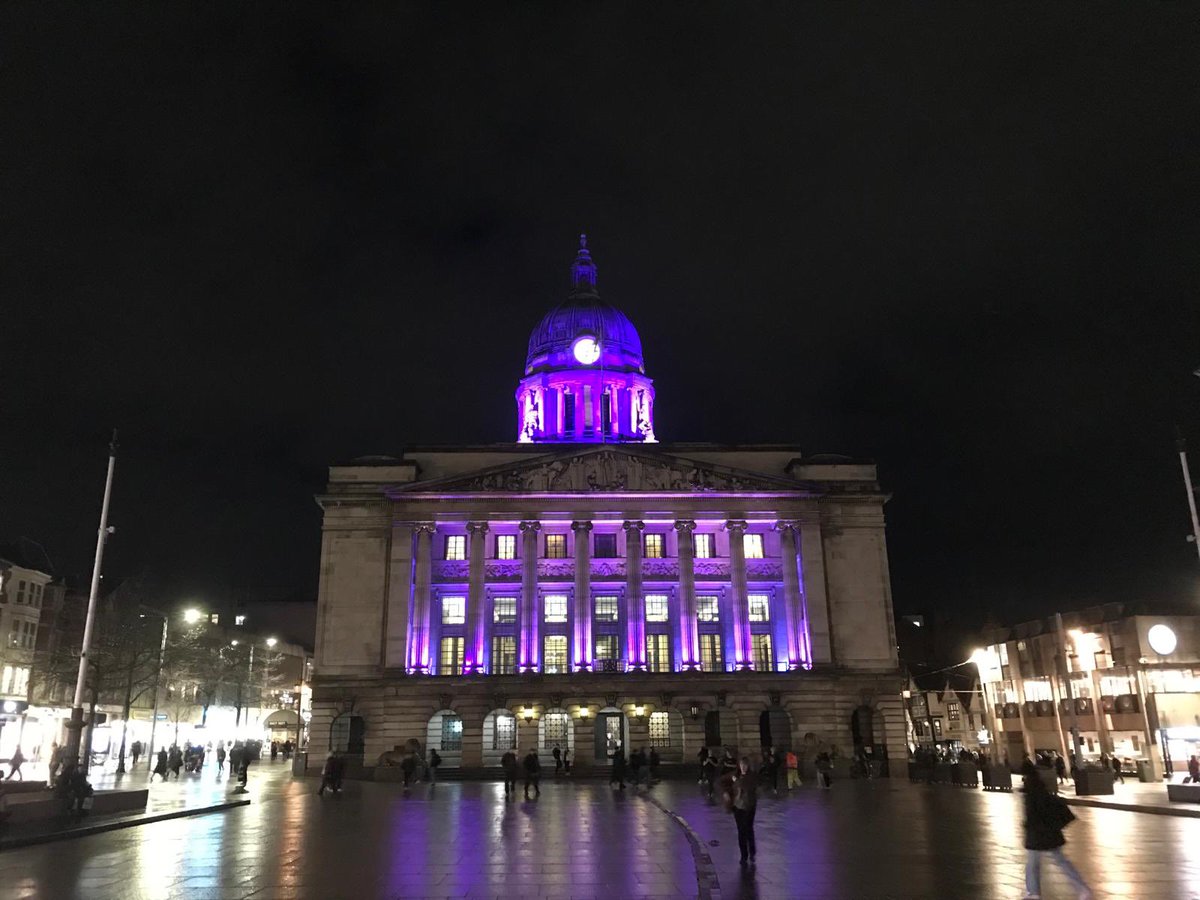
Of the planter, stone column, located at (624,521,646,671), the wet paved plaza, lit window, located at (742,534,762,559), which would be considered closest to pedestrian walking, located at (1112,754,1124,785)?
the planter

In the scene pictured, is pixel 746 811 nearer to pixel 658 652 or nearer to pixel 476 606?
pixel 476 606

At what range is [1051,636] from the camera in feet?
237

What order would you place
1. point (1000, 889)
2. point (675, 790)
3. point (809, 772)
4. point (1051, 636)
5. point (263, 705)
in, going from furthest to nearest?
point (263, 705), point (1051, 636), point (809, 772), point (675, 790), point (1000, 889)

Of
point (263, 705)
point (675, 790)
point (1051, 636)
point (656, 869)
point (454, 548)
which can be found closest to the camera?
point (656, 869)

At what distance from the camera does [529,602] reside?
61875 millimetres

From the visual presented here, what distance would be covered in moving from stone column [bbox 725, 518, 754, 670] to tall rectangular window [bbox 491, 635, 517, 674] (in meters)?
14.6

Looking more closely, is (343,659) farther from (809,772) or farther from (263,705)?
(263,705)

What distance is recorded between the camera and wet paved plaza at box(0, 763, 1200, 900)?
568 inches

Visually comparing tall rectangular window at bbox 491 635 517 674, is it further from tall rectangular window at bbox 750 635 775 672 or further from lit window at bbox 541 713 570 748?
tall rectangular window at bbox 750 635 775 672

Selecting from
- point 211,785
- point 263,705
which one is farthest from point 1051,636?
point 263,705

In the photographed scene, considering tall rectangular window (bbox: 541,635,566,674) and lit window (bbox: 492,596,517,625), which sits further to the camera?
lit window (bbox: 492,596,517,625)

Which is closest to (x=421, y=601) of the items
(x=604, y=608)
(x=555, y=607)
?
(x=555, y=607)

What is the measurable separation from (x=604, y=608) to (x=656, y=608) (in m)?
3.54

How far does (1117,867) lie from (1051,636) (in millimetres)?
61941
